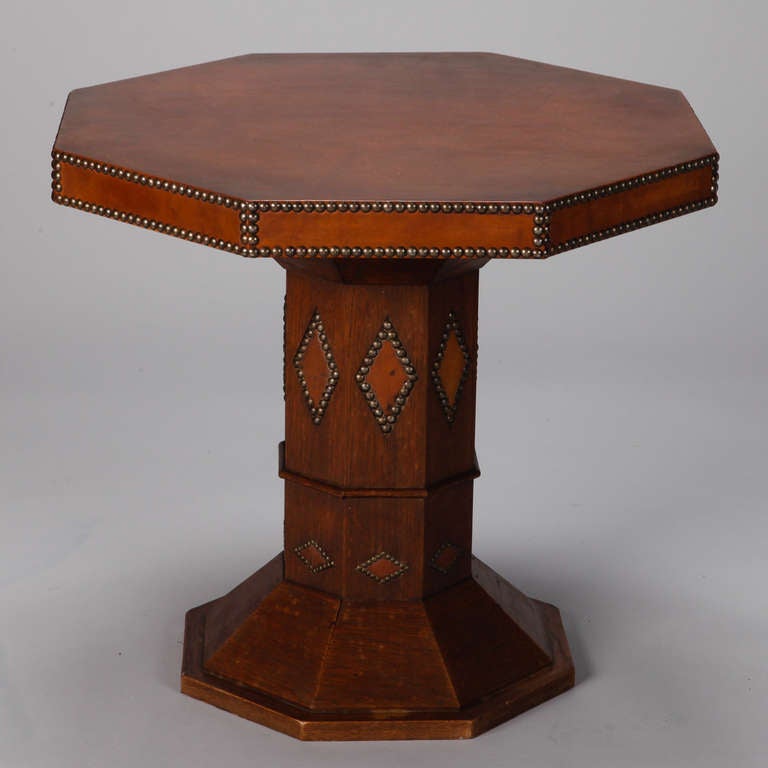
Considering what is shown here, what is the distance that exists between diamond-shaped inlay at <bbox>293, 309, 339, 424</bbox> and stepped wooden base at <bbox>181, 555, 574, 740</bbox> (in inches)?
17.4

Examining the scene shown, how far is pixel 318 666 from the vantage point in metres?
4.47

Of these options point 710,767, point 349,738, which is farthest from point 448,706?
point 710,767

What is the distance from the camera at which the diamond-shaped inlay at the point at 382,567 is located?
4.54 metres

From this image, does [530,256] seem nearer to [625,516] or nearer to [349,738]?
[349,738]

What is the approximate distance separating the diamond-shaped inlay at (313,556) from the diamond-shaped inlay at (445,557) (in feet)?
0.75

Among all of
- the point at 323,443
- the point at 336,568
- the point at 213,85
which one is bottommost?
the point at 336,568

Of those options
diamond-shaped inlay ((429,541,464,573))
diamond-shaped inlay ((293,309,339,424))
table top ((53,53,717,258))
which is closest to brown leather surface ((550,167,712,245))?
table top ((53,53,717,258))

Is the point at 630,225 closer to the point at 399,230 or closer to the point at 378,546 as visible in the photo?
the point at 399,230

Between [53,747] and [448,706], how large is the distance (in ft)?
2.73

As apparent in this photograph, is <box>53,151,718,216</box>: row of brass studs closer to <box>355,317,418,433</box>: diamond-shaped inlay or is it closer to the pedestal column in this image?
the pedestal column

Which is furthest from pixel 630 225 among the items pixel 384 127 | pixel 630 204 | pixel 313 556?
pixel 313 556

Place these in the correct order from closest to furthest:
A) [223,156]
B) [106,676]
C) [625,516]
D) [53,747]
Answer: [223,156], [53,747], [106,676], [625,516]

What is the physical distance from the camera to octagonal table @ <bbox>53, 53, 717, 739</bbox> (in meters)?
4.00

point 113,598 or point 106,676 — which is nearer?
point 106,676
